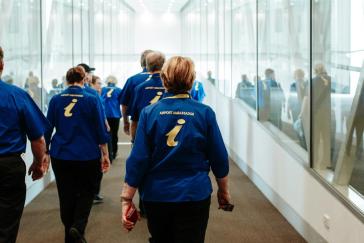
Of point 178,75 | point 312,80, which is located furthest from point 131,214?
point 312,80

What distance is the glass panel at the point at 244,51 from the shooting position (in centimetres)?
839

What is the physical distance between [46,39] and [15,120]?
4.84 meters

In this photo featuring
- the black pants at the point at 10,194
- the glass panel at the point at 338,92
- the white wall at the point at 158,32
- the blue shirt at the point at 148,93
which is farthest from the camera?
the white wall at the point at 158,32

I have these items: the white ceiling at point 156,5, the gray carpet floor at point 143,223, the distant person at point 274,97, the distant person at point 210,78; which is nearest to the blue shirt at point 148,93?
the gray carpet floor at point 143,223

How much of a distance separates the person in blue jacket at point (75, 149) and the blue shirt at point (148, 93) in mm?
727

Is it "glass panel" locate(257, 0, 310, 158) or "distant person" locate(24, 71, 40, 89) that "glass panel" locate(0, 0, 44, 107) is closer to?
"distant person" locate(24, 71, 40, 89)

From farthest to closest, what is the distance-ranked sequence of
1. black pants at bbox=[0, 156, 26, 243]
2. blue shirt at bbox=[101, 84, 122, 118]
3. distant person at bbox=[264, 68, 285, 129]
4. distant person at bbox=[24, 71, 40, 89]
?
blue shirt at bbox=[101, 84, 122, 118], distant person at bbox=[24, 71, 40, 89], distant person at bbox=[264, 68, 285, 129], black pants at bbox=[0, 156, 26, 243]

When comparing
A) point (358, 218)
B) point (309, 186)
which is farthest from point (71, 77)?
point (358, 218)

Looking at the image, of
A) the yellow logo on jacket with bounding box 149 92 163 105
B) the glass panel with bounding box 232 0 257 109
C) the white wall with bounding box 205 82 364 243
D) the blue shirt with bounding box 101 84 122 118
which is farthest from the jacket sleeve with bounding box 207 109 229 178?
the blue shirt with bounding box 101 84 122 118

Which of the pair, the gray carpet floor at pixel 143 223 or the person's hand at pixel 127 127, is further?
the person's hand at pixel 127 127

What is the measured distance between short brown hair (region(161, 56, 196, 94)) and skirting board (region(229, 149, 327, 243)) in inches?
78.3

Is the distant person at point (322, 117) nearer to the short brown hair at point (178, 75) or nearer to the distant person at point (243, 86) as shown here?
the short brown hair at point (178, 75)

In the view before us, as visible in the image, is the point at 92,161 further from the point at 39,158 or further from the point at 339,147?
the point at 339,147

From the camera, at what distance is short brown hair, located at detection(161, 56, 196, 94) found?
2986 mm
